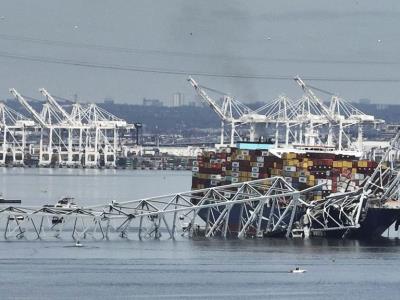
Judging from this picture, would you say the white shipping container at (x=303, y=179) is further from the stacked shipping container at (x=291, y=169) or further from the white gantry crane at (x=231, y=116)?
the white gantry crane at (x=231, y=116)

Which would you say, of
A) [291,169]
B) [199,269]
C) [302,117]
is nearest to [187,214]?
[291,169]

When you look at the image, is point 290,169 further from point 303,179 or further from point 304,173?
point 303,179

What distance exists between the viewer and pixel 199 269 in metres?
52.3

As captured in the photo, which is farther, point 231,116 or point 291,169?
point 231,116

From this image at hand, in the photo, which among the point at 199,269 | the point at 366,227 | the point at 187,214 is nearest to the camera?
the point at 199,269

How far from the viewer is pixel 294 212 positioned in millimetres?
66250

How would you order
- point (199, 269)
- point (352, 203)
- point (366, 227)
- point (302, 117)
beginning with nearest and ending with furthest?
1. point (199, 269)
2. point (366, 227)
3. point (352, 203)
4. point (302, 117)

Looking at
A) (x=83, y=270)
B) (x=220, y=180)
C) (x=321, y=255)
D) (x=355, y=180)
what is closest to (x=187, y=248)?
(x=321, y=255)

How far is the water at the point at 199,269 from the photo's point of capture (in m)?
46.3

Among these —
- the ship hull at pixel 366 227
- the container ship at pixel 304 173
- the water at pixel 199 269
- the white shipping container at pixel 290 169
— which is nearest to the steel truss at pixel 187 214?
the ship hull at pixel 366 227

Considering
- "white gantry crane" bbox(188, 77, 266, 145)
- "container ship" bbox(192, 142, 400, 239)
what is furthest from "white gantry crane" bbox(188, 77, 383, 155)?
"container ship" bbox(192, 142, 400, 239)

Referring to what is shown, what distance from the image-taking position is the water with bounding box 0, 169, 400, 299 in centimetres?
4634

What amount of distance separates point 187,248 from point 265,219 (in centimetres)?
989

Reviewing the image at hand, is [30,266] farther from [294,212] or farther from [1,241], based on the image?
[294,212]
